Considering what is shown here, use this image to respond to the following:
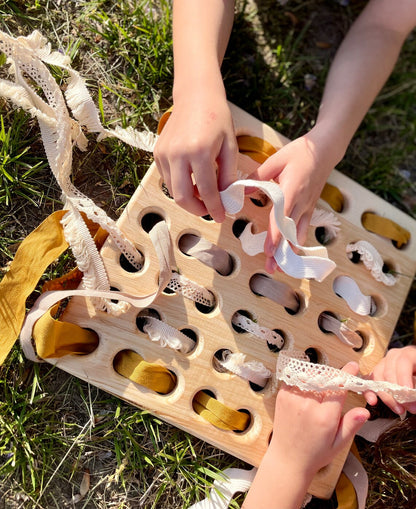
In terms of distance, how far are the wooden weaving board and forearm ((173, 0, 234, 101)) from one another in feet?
0.46

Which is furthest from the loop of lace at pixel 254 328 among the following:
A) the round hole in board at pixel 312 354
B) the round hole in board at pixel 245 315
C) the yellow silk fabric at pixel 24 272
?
the yellow silk fabric at pixel 24 272

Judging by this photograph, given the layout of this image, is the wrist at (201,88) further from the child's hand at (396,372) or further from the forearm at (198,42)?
the child's hand at (396,372)

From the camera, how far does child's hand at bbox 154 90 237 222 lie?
0.78 meters

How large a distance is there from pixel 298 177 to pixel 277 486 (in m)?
0.53

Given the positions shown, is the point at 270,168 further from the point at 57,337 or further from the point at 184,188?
the point at 57,337

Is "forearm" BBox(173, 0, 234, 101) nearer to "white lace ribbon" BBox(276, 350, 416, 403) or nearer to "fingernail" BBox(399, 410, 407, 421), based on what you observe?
"white lace ribbon" BBox(276, 350, 416, 403)

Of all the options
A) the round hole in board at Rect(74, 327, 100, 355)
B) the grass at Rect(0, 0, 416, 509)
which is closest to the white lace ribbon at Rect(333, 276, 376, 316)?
the grass at Rect(0, 0, 416, 509)

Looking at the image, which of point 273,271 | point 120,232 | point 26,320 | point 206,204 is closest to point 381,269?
point 273,271

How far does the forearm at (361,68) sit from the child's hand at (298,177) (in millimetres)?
52

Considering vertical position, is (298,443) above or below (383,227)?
below

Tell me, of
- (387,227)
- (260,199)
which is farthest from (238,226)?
(387,227)

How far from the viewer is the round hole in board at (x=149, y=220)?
0.97m

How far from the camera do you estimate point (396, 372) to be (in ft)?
3.07

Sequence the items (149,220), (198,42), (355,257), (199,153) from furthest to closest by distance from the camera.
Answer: (355,257)
(149,220)
(198,42)
(199,153)
